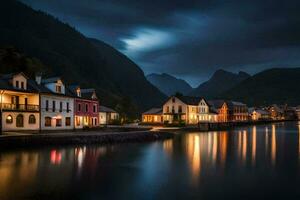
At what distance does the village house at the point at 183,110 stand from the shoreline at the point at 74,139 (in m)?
37.3

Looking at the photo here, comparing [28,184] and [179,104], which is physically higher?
[179,104]

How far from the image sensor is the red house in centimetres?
6191

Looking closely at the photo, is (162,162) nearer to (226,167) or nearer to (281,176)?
(226,167)

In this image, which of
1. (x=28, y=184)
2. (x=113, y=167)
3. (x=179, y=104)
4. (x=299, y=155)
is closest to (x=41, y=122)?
(x=113, y=167)

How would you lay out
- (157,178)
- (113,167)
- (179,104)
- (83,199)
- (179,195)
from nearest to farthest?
(83,199) → (179,195) → (157,178) → (113,167) → (179,104)

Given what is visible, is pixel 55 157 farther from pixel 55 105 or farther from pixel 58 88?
pixel 58 88

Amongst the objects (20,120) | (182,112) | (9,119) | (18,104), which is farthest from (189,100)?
(9,119)

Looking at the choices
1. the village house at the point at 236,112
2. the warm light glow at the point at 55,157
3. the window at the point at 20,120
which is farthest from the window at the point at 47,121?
the village house at the point at 236,112

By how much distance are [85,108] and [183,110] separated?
140 feet

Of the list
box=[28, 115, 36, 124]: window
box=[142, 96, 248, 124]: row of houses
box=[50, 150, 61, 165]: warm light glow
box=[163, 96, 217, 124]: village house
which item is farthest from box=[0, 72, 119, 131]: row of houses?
box=[163, 96, 217, 124]: village house

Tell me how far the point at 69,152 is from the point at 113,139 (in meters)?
14.3

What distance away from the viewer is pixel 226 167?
103 ft

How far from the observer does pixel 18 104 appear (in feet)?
157

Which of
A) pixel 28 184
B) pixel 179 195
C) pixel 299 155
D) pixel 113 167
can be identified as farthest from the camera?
pixel 299 155
